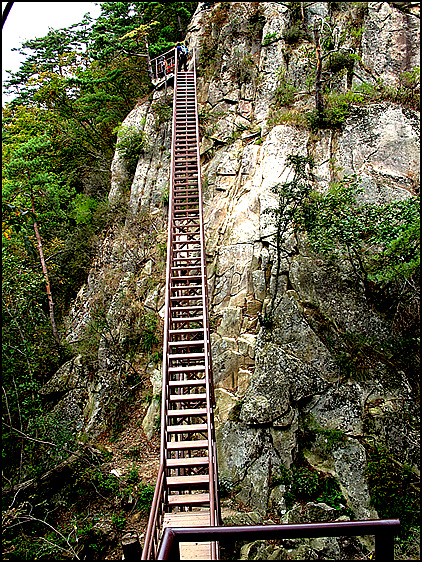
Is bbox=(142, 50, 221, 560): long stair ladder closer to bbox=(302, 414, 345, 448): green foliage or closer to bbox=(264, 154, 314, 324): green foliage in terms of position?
bbox=(264, 154, 314, 324): green foliage

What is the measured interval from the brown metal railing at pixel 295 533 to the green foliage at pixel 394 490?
5888 mm

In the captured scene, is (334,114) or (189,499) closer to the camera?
(189,499)

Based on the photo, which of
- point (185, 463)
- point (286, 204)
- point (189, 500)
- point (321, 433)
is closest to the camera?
point (189, 500)

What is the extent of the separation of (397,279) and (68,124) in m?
16.5

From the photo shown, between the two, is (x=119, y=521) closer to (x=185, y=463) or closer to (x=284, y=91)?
(x=185, y=463)

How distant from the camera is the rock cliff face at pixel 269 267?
6844 millimetres

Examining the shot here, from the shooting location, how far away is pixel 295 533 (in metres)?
1.17

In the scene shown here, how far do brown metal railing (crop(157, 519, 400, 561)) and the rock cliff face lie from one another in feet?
18.8

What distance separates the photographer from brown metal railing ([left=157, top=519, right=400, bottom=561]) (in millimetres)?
1160

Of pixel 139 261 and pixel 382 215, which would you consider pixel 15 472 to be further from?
pixel 382 215

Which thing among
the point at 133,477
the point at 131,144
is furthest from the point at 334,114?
the point at 133,477

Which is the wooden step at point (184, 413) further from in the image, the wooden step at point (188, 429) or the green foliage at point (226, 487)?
the green foliage at point (226, 487)

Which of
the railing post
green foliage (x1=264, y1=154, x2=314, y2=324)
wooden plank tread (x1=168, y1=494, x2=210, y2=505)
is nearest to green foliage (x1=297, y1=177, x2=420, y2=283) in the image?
green foliage (x1=264, y1=154, x2=314, y2=324)

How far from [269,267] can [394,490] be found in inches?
181
